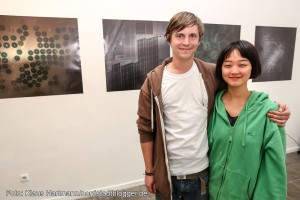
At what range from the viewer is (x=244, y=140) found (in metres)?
1.01

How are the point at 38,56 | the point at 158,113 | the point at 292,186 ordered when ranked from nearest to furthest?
1. the point at 158,113
2. the point at 38,56
3. the point at 292,186

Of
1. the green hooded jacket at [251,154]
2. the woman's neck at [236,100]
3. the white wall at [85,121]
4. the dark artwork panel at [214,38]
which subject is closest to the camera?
the green hooded jacket at [251,154]

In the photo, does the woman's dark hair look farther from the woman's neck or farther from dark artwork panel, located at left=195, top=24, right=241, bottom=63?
dark artwork panel, located at left=195, top=24, right=241, bottom=63

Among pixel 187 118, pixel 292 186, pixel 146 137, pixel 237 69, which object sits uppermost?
pixel 237 69

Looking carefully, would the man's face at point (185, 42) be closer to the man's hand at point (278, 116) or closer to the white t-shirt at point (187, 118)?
the white t-shirt at point (187, 118)

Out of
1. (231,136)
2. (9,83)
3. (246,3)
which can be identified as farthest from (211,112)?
(246,3)

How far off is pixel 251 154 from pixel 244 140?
71 millimetres

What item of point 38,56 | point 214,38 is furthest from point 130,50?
point 214,38

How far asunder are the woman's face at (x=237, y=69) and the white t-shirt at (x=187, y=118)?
0.18 m

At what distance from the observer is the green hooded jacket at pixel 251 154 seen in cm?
98

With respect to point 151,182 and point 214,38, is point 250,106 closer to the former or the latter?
point 151,182

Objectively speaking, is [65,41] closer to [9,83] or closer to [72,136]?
[9,83]

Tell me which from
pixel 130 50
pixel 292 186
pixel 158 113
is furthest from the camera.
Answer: pixel 292 186

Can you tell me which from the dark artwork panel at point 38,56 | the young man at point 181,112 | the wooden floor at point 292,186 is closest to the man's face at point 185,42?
the young man at point 181,112
